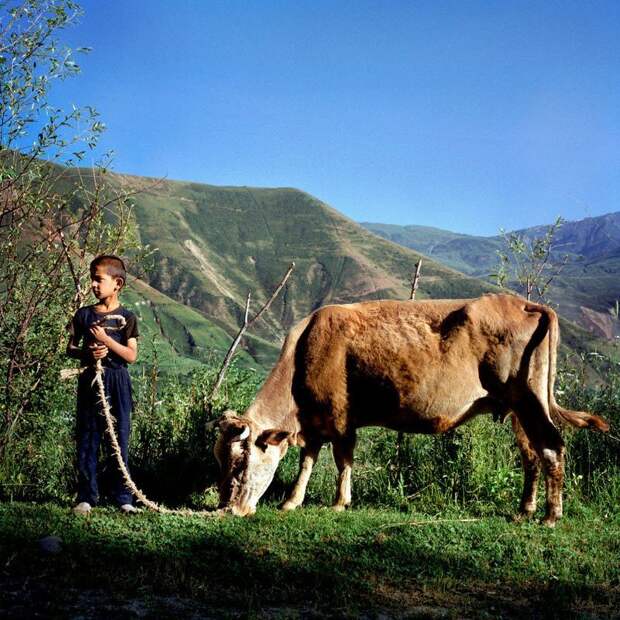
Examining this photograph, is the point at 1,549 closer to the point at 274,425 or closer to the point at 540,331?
the point at 274,425

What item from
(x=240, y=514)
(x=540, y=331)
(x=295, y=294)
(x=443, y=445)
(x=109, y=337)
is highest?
(x=295, y=294)

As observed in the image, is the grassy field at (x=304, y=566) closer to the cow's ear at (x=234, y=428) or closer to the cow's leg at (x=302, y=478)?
the cow's leg at (x=302, y=478)

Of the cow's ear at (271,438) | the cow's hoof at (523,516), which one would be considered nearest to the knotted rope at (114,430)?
the cow's ear at (271,438)

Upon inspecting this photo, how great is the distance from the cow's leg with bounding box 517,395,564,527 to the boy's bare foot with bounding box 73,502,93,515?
4.73 m

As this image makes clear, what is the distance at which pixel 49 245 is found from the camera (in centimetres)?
862

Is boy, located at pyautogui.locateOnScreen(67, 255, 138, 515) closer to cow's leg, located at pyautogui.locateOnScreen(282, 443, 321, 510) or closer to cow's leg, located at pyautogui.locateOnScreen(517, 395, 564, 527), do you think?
cow's leg, located at pyautogui.locateOnScreen(282, 443, 321, 510)

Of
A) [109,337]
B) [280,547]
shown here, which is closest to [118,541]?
[280,547]

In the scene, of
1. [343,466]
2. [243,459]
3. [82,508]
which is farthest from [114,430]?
[343,466]

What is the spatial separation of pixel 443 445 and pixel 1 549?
5.46 metres

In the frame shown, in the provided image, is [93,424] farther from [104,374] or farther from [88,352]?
[88,352]

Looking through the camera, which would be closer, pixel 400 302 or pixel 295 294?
pixel 400 302

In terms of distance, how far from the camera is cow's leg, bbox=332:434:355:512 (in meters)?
7.48

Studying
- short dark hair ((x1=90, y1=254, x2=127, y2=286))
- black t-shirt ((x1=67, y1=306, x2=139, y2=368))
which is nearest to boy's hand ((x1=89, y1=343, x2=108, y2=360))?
black t-shirt ((x1=67, y1=306, x2=139, y2=368))

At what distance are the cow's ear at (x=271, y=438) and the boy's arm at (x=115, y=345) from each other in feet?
5.39
